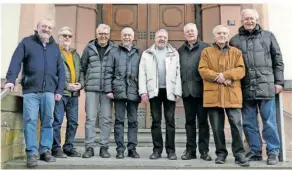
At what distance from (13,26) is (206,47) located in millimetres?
3575

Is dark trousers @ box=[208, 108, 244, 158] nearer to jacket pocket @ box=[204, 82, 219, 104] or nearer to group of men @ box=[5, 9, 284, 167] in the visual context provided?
group of men @ box=[5, 9, 284, 167]

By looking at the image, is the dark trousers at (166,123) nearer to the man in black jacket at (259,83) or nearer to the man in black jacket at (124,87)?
the man in black jacket at (124,87)

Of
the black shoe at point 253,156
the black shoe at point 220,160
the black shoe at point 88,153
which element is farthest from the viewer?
the black shoe at point 88,153

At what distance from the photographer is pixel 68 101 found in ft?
15.6

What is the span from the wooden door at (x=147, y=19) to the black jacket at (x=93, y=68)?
259cm

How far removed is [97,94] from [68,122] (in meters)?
0.52

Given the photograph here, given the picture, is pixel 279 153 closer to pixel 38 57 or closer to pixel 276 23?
pixel 276 23


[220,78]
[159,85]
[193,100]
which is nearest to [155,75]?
[159,85]

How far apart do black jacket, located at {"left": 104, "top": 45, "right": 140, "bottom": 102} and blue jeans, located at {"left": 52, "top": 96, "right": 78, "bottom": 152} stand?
54cm

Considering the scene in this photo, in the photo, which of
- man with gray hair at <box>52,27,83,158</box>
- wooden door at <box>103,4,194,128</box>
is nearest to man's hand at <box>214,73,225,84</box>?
man with gray hair at <box>52,27,83,158</box>

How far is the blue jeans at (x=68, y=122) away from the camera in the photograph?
4578 mm

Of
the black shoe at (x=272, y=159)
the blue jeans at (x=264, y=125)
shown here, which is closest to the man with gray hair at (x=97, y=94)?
the blue jeans at (x=264, y=125)

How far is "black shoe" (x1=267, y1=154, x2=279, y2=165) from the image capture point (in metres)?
4.19

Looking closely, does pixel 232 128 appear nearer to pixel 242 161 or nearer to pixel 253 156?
pixel 242 161
